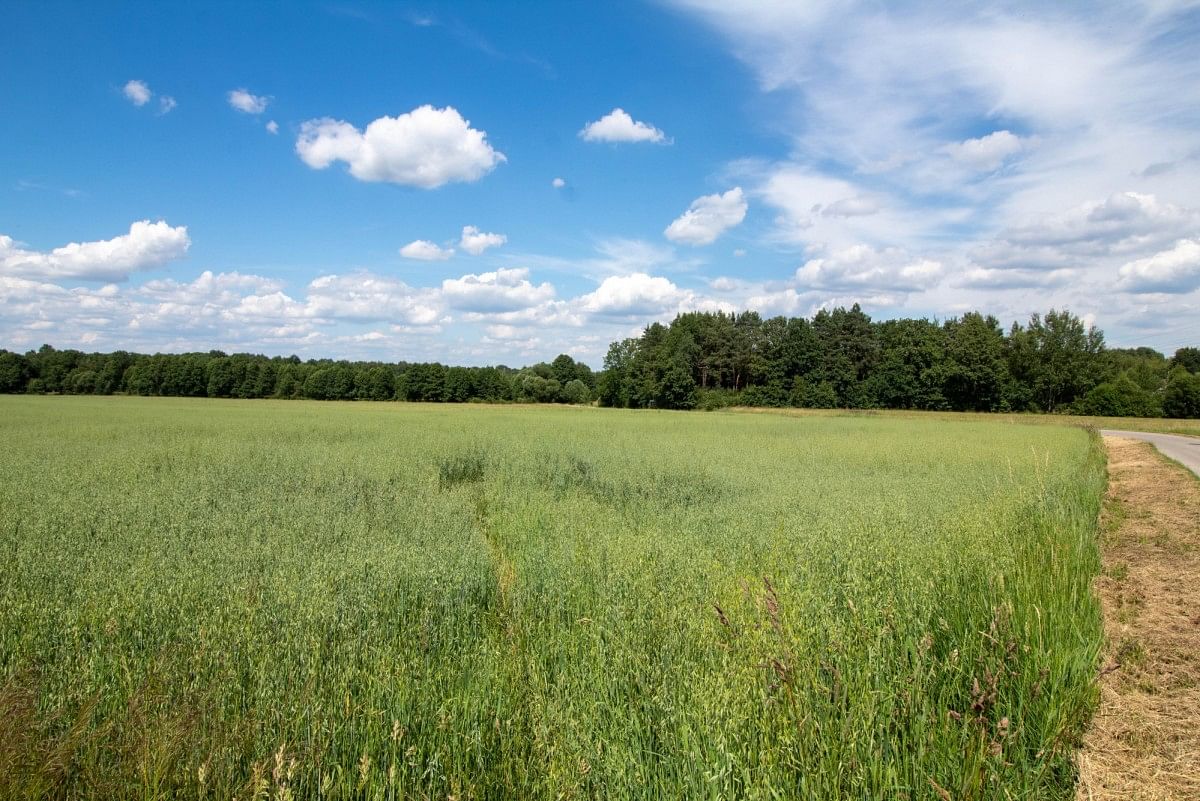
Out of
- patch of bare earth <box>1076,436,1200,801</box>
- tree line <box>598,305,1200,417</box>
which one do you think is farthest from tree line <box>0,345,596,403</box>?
patch of bare earth <box>1076,436,1200,801</box>

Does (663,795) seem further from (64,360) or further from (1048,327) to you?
(64,360)

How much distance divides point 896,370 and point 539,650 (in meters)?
79.0

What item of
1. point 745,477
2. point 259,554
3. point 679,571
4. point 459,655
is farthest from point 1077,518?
point 259,554

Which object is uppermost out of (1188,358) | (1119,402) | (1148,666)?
(1188,358)

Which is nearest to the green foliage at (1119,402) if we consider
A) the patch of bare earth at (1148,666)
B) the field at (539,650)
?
the patch of bare earth at (1148,666)

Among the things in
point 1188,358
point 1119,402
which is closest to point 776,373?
point 1119,402

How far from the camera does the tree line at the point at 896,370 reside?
68750 millimetres

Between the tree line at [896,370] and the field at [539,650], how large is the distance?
69.8 metres

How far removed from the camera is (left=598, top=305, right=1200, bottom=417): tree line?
68.8 meters

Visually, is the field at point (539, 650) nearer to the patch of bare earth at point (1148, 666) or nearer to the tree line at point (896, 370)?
the patch of bare earth at point (1148, 666)

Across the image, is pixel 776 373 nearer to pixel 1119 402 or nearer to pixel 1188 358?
pixel 1119 402

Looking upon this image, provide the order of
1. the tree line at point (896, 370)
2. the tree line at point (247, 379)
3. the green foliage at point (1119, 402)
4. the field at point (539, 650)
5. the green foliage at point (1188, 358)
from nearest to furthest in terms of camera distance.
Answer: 1. the field at point (539, 650)
2. the green foliage at point (1119, 402)
3. the tree line at point (896, 370)
4. the tree line at point (247, 379)
5. the green foliage at point (1188, 358)

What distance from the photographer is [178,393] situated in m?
86.4

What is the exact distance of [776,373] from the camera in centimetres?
7844
